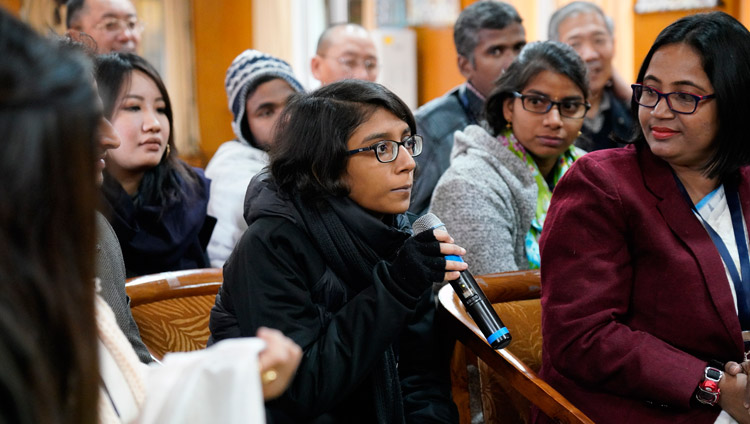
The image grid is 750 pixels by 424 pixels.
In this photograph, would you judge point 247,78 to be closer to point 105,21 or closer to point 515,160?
point 105,21

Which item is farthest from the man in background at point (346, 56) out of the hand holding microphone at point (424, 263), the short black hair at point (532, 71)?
the hand holding microphone at point (424, 263)

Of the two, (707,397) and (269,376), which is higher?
(269,376)

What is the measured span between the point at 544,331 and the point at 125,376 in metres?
1.06

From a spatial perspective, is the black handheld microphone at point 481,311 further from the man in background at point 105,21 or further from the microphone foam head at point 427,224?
the man in background at point 105,21

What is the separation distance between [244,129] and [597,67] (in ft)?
5.55

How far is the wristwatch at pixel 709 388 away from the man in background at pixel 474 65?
5.54 ft

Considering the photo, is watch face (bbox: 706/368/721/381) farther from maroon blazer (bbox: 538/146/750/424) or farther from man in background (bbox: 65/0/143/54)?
man in background (bbox: 65/0/143/54)

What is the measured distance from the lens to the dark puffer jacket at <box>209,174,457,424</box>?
1569 mm

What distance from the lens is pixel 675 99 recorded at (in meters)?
1.82

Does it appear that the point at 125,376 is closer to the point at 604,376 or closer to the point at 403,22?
the point at 604,376

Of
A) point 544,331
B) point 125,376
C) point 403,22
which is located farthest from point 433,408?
point 403,22

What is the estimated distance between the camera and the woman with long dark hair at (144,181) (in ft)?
8.07

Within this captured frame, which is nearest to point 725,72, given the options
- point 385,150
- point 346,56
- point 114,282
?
point 385,150

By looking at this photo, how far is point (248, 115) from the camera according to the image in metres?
3.18
